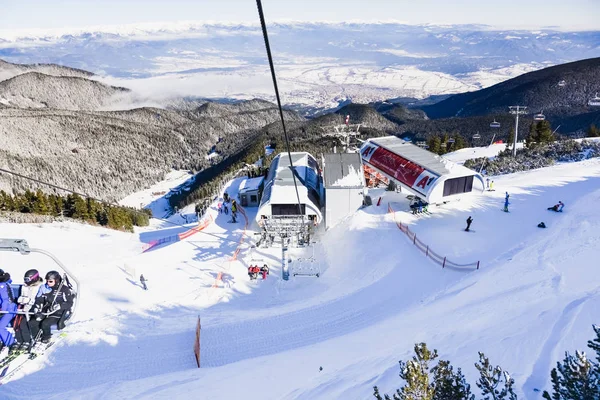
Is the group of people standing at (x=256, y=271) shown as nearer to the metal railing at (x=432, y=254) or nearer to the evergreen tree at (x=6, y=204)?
the metal railing at (x=432, y=254)

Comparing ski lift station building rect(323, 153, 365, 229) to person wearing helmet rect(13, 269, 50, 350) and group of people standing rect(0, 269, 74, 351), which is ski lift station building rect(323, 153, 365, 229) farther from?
person wearing helmet rect(13, 269, 50, 350)

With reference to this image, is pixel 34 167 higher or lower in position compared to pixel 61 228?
lower

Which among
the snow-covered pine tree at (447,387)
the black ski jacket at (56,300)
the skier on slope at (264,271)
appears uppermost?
the black ski jacket at (56,300)

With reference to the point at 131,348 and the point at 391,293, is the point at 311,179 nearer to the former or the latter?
the point at 391,293

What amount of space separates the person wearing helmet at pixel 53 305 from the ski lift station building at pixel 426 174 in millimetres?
17919

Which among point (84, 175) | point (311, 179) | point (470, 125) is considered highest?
point (311, 179)

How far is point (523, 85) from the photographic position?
15438cm

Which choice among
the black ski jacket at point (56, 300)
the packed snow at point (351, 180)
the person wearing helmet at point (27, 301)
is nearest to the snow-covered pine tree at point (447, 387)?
the black ski jacket at point (56, 300)

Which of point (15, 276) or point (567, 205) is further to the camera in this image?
point (567, 205)

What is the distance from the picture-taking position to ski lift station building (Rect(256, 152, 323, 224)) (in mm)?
23578

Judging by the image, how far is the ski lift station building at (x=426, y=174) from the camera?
858 inches

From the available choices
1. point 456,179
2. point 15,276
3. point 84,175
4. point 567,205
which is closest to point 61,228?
point 15,276

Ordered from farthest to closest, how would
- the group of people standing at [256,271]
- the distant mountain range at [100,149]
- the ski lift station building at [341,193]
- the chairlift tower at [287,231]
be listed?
the distant mountain range at [100,149] → the ski lift station building at [341,193] → the chairlift tower at [287,231] → the group of people standing at [256,271]

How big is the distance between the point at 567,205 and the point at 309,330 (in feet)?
56.3
